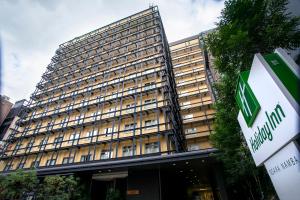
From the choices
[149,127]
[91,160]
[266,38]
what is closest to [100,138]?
[91,160]

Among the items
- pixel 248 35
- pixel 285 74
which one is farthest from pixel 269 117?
pixel 248 35

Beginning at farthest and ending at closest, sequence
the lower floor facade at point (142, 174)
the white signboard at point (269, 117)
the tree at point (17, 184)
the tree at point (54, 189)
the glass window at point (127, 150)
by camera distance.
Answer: the glass window at point (127, 150)
the lower floor facade at point (142, 174)
the tree at point (54, 189)
the tree at point (17, 184)
the white signboard at point (269, 117)

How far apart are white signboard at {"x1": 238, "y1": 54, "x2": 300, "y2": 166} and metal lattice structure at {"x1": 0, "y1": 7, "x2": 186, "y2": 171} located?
15476mm

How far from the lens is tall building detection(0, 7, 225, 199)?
1652cm

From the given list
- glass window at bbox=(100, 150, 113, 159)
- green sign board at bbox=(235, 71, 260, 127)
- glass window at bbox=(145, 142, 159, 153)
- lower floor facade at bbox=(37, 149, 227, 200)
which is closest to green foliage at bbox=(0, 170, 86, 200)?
lower floor facade at bbox=(37, 149, 227, 200)

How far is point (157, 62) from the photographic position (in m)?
27.2

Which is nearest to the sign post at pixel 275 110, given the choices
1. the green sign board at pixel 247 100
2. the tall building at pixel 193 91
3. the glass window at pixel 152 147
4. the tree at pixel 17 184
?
the green sign board at pixel 247 100

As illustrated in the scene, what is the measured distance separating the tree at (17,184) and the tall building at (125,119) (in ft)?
10.8

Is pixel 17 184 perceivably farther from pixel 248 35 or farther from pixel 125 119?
pixel 248 35

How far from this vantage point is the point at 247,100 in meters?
3.54

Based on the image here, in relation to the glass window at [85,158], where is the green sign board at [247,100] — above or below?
below

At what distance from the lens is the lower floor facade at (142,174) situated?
14.5 m

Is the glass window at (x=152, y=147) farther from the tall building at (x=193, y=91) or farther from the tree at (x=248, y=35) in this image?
the tree at (x=248, y=35)

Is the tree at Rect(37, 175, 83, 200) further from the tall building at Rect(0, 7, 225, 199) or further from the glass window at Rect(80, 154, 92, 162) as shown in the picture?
the glass window at Rect(80, 154, 92, 162)
